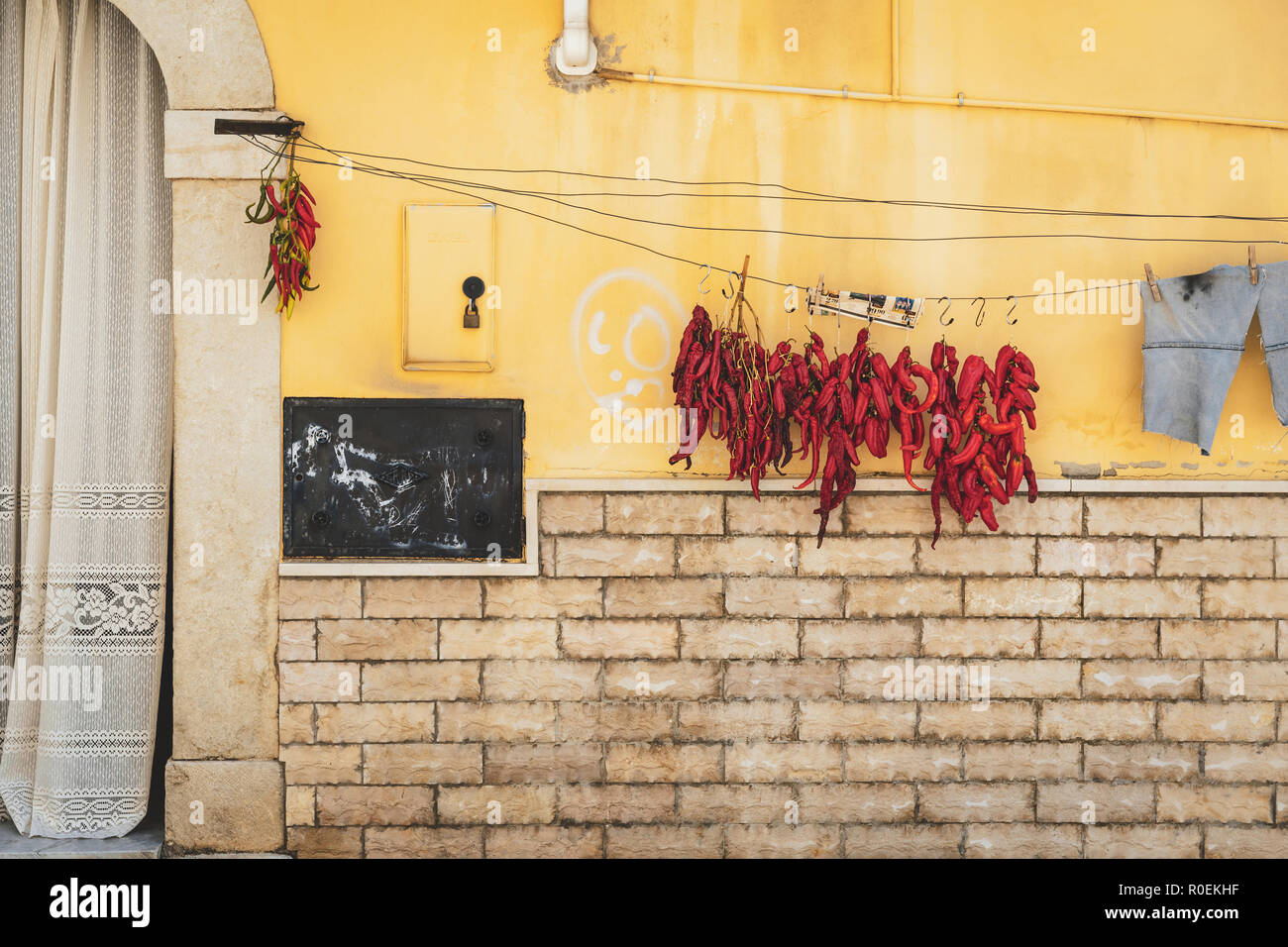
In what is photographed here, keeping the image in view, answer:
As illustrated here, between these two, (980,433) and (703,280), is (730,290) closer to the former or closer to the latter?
(703,280)

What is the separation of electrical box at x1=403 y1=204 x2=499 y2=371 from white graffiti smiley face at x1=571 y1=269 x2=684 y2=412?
426mm

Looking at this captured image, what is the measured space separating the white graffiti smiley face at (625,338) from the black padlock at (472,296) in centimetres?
42

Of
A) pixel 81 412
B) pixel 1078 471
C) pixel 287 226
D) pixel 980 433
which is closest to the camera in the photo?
pixel 287 226

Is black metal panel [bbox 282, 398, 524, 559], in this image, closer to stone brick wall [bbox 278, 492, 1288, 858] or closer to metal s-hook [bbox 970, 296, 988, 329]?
stone brick wall [bbox 278, 492, 1288, 858]

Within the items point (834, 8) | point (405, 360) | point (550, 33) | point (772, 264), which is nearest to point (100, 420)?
point (405, 360)

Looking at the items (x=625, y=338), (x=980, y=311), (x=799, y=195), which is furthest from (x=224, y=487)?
(x=980, y=311)

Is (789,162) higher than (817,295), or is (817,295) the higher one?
(789,162)

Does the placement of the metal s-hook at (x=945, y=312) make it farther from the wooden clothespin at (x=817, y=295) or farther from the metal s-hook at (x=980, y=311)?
the wooden clothespin at (x=817, y=295)

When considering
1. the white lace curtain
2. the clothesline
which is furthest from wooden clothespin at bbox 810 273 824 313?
the white lace curtain

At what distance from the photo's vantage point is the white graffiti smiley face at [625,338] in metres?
4.18

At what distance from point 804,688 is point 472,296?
7.52 feet

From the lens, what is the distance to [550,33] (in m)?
4.16

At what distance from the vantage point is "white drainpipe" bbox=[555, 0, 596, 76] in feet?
13.3

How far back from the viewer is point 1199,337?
4195mm
